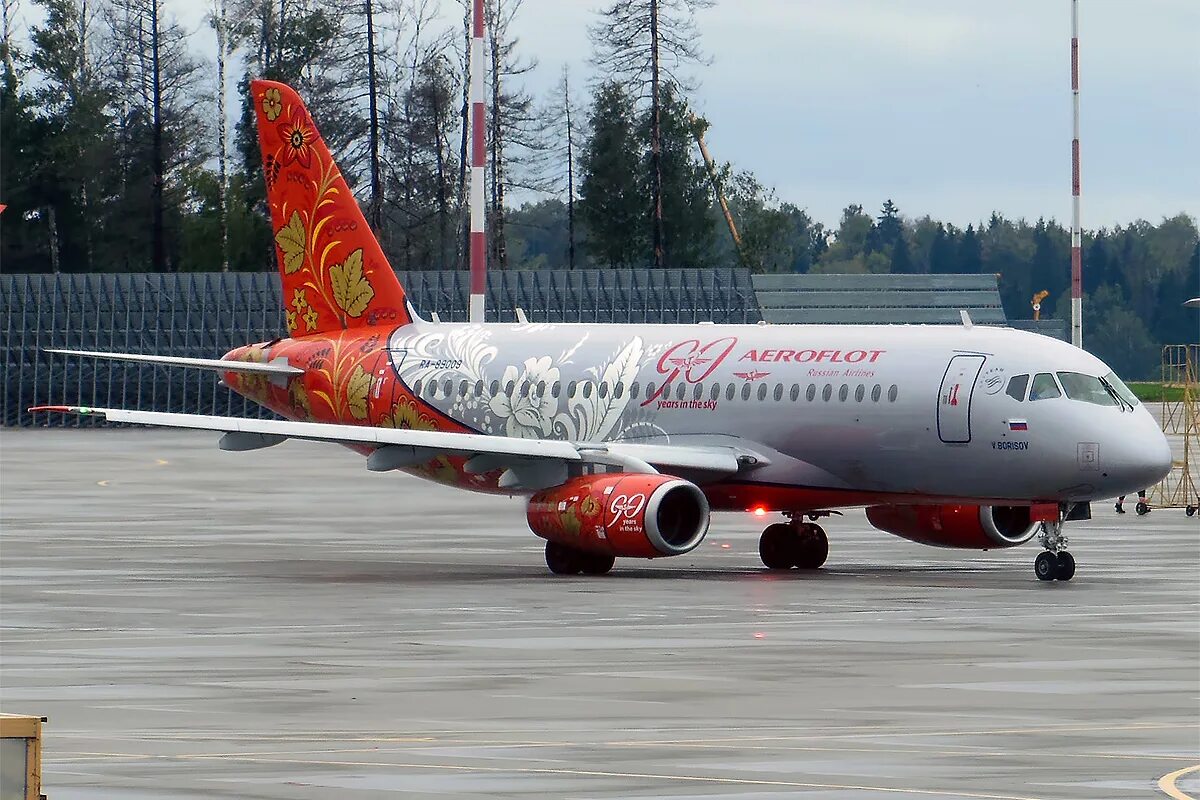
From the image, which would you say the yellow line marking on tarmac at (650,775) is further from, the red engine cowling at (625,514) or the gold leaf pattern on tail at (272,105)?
the gold leaf pattern on tail at (272,105)

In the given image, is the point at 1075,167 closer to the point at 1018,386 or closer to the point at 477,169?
the point at 477,169

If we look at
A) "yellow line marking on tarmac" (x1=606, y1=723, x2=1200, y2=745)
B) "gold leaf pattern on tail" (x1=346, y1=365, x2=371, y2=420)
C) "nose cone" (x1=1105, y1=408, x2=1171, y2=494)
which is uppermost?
"gold leaf pattern on tail" (x1=346, y1=365, x2=371, y2=420)

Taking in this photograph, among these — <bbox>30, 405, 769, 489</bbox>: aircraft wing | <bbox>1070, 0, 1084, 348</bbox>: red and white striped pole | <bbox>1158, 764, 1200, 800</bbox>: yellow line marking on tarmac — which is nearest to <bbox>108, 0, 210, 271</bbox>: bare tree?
<bbox>1070, 0, 1084, 348</bbox>: red and white striped pole

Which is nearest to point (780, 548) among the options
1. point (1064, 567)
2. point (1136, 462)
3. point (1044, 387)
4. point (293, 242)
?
point (1064, 567)

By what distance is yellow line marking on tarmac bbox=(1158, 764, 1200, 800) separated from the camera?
1424 cm

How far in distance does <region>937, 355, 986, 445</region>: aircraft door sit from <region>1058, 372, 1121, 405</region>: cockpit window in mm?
1159

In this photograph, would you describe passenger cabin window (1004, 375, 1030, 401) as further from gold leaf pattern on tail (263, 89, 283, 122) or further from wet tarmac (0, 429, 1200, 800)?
gold leaf pattern on tail (263, 89, 283, 122)

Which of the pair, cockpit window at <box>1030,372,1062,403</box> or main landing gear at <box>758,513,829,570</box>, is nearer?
cockpit window at <box>1030,372,1062,403</box>

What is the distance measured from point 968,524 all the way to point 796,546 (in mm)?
2431

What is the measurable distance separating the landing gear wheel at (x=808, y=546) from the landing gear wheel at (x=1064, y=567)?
13.2 feet

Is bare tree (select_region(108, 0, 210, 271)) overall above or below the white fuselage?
above

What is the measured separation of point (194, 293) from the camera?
98875 mm

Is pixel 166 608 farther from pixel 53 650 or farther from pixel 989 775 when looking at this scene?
pixel 989 775

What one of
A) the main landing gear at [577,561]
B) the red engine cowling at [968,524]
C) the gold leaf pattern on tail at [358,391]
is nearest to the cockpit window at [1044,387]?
the red engine cowling at [968,524]
